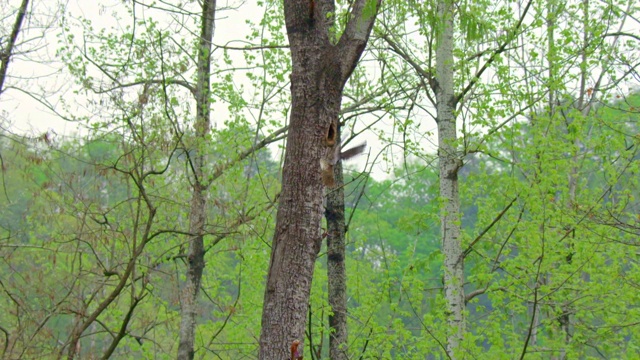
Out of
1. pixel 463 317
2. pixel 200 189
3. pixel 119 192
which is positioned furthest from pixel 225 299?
pixel 119 192

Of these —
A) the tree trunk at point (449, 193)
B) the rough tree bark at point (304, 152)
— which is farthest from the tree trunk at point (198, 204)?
the rough tree bark at point (304, 152)

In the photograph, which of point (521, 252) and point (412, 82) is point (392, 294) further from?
point (412, 82)

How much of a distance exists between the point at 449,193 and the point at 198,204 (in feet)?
10.6

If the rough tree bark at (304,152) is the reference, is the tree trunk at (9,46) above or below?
above

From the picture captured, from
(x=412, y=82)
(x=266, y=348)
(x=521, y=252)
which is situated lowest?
(x=266, y=348)

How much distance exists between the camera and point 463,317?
8.35 m

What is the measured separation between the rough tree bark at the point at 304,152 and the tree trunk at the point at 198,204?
16.0ft

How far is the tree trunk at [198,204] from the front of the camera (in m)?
9.53

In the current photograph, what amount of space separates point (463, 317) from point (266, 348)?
4.91 m

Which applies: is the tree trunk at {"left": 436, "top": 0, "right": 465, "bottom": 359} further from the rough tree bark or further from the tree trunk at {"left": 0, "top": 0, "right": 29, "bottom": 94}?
the tree trunk at {"left": 0, "top": 0, "right": 29, "bottom": 94}

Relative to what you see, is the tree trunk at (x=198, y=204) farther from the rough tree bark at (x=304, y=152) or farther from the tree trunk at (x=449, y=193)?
the rough tree bark at (x=304, y=152)

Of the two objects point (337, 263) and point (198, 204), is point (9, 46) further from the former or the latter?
point (337, 263)

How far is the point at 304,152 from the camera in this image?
409 cm

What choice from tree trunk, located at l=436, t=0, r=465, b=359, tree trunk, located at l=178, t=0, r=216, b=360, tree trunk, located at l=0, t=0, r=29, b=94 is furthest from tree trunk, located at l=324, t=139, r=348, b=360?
tree trunk, located at l=0, t=0, r=29, b=94
